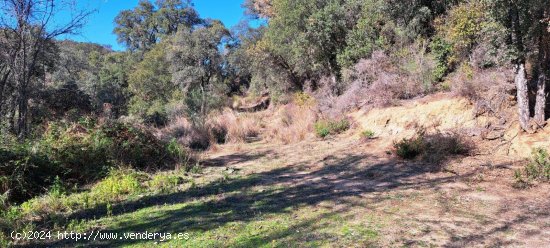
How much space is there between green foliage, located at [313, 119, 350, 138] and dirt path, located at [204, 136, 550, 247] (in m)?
2.72

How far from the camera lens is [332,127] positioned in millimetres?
11586

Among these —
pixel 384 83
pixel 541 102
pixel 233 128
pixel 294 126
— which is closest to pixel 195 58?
pixel 233 128

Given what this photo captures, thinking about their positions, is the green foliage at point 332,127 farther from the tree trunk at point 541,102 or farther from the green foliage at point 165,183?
the green foliage at point 165,183

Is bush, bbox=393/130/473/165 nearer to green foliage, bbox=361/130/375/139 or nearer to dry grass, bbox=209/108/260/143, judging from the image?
green foliage, bbox=361/130/375/139

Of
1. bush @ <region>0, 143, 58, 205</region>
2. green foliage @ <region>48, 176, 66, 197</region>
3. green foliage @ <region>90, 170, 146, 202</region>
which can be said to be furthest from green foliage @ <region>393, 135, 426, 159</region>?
bush @ <region>0, 143, 58, 205</region>

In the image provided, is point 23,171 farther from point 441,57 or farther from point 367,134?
point 441,57

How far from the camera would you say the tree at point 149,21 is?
1416 inches

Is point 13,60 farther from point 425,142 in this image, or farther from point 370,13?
point 370,13

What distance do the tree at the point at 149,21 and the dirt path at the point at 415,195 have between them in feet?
100

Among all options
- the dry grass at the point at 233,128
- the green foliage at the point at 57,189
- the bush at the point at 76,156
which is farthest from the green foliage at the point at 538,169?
the dry grass at the point at 233,128

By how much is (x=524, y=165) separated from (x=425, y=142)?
185cm

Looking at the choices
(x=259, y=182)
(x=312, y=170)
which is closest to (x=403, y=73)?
(x=312, y=170)

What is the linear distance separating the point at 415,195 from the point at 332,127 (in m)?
6.55

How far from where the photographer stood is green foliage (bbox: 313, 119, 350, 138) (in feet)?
37.8
